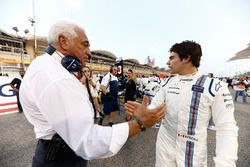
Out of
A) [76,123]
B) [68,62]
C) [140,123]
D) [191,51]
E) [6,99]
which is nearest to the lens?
[76,123]

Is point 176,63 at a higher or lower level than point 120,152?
higher

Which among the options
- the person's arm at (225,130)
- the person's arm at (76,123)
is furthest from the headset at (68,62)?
the person's arm at (225,130)

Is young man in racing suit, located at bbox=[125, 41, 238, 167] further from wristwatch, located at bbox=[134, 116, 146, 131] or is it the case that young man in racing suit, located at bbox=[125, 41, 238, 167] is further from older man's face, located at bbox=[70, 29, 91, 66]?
older man's face, located at bbox=[70, 29, 91, 66]

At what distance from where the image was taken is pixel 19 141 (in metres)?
2.88

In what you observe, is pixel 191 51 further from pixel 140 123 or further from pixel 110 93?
pixel 110 93

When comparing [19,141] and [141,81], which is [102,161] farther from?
[141,81]

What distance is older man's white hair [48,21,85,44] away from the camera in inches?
33.8

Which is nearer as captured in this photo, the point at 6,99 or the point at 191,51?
the point at 191,51

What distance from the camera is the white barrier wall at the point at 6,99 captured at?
4906 mm

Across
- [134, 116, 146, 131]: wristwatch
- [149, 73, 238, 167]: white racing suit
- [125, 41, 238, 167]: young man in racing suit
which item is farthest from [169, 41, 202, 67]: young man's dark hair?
[134, 116, 146, 131]: wristwatch

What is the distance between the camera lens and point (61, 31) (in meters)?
0.86

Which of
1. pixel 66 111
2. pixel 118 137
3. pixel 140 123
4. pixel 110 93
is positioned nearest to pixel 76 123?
pixel 66 111

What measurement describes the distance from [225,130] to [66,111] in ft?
3.55

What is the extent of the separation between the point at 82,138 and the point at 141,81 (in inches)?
331
